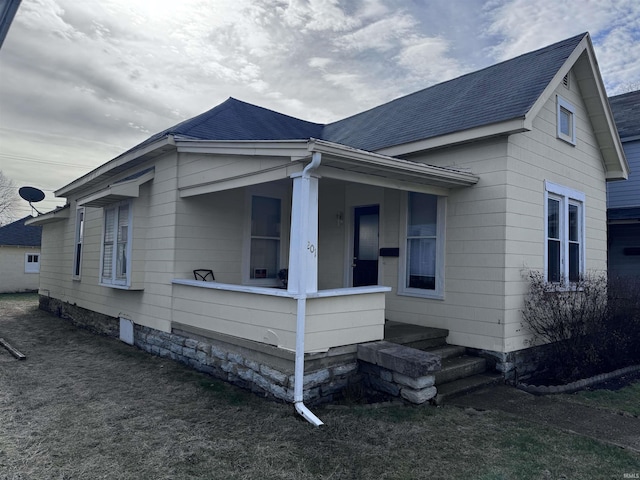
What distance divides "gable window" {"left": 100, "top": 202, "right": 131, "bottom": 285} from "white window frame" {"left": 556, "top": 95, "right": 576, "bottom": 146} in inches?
295

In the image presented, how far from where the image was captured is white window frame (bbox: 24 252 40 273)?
19.5 meters

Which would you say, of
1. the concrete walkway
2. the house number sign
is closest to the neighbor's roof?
the house number sign

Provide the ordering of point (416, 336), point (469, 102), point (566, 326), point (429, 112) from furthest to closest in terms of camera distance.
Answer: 1. point (429, 112)
2. point (469, 102)
3. point (566, 326)
4. point (416, 336)

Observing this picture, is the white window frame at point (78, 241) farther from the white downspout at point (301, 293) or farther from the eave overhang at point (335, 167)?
the white downspout at point (301, 293)

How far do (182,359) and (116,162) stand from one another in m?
4.10

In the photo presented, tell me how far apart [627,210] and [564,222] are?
17.7 ft

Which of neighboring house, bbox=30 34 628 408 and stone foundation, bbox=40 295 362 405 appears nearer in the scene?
stone foundation, bbox=40 295 362 405

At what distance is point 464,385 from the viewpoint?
5.10m

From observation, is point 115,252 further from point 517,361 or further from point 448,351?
point 517,361

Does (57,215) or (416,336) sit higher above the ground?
(57,215)

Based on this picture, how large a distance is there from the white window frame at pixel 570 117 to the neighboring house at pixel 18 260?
21.3m

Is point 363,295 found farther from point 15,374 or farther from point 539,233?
point 15,374

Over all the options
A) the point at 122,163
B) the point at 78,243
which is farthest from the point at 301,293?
the point at 78,243

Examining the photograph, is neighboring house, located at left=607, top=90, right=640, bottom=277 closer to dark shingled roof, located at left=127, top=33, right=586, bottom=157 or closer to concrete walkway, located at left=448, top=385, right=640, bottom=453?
dark shingled roof, located at left=127, top=33, right=586, bottom=157
